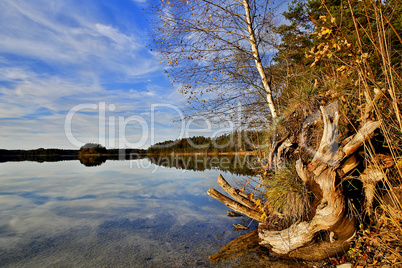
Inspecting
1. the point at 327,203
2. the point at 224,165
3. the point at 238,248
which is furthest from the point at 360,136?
the point at 224,165

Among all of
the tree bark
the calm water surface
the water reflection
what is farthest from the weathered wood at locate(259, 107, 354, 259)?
the water reflection

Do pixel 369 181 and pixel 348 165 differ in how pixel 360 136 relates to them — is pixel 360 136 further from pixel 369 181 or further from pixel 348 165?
pixel 369 181

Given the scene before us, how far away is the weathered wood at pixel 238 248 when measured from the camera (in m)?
2.91

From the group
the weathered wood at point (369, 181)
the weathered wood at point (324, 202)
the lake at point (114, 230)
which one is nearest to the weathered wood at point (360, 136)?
the weathered wood at point (324, 202)

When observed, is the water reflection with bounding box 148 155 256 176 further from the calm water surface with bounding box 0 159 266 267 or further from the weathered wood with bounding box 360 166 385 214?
the weathered wood with bounding box 360 166 385 214

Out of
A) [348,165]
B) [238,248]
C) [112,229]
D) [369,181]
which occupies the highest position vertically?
[348,165]

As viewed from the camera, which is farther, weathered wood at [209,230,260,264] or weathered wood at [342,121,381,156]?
weathered wood at [209,230,260,264]

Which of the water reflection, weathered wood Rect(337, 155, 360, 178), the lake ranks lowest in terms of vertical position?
the lake

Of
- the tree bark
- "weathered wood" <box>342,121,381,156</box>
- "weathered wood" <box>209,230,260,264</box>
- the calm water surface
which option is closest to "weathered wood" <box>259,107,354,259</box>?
the tree bark

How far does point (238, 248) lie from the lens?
3.19 m

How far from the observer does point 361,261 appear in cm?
237

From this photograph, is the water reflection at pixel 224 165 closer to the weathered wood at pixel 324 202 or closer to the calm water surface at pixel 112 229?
the calm water surface at pixel 112 229

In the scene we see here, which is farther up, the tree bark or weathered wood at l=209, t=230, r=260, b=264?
the tree bark

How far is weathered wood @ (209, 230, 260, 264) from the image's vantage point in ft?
9.55
